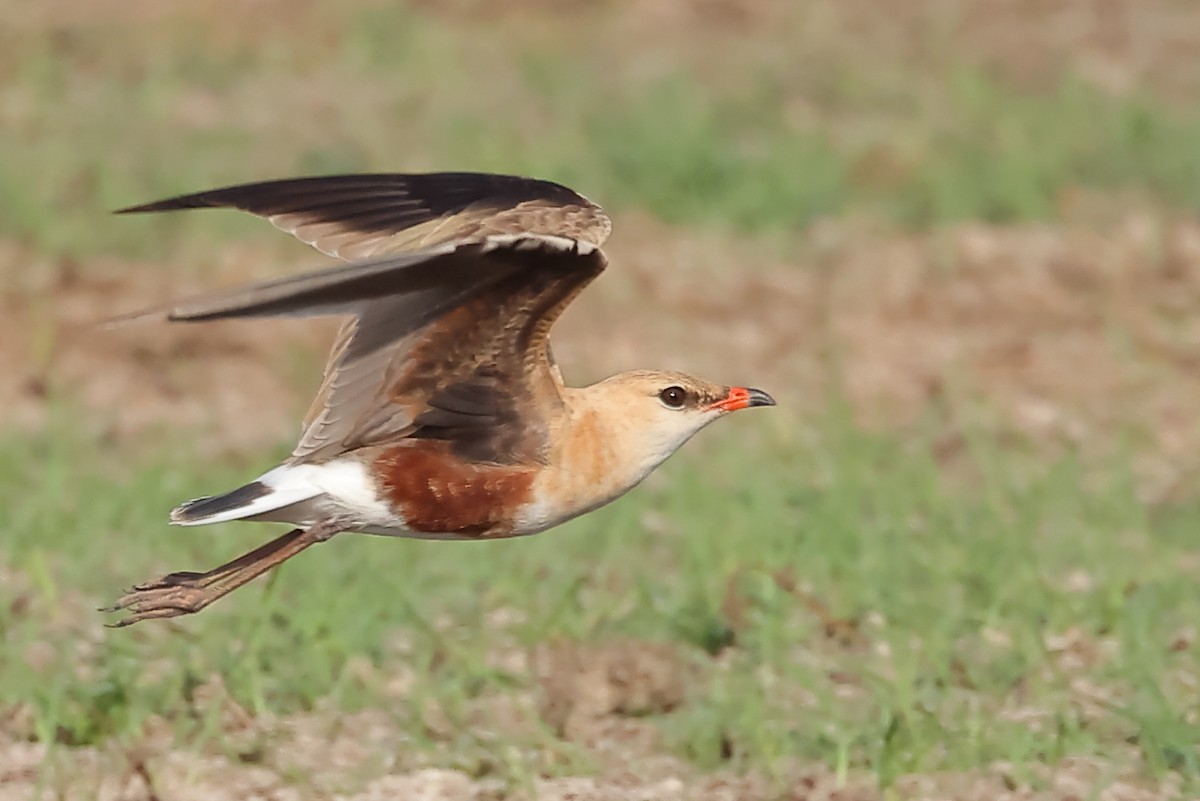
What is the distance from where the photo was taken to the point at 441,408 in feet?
16.9

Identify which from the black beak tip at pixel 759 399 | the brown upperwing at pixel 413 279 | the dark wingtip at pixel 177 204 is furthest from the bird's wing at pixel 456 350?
the black beak tip at pixel 759 399

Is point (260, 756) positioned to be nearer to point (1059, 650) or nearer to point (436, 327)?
point (436, 327)

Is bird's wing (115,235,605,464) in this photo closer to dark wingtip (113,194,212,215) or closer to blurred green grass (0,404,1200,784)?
dark wingtip (113,194,212,215)

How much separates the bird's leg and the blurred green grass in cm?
32

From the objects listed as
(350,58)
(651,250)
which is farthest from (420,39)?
(651,250)

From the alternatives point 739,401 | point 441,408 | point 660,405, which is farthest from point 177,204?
point 739,401

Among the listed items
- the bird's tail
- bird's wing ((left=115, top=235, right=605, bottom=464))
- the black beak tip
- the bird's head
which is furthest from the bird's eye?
the bird's tail

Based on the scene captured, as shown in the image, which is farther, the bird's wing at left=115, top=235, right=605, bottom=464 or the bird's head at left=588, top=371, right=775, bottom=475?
the bird's head at left=588, top=371, right=775, bottom=475

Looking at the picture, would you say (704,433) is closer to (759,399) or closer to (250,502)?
(759,399)

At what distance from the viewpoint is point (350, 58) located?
43.5 ft

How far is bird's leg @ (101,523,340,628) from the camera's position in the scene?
5.28 meters

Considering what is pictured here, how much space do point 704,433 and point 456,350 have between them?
4011 millimetres

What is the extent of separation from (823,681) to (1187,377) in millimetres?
4060

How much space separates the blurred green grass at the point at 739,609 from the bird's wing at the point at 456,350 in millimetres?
826
